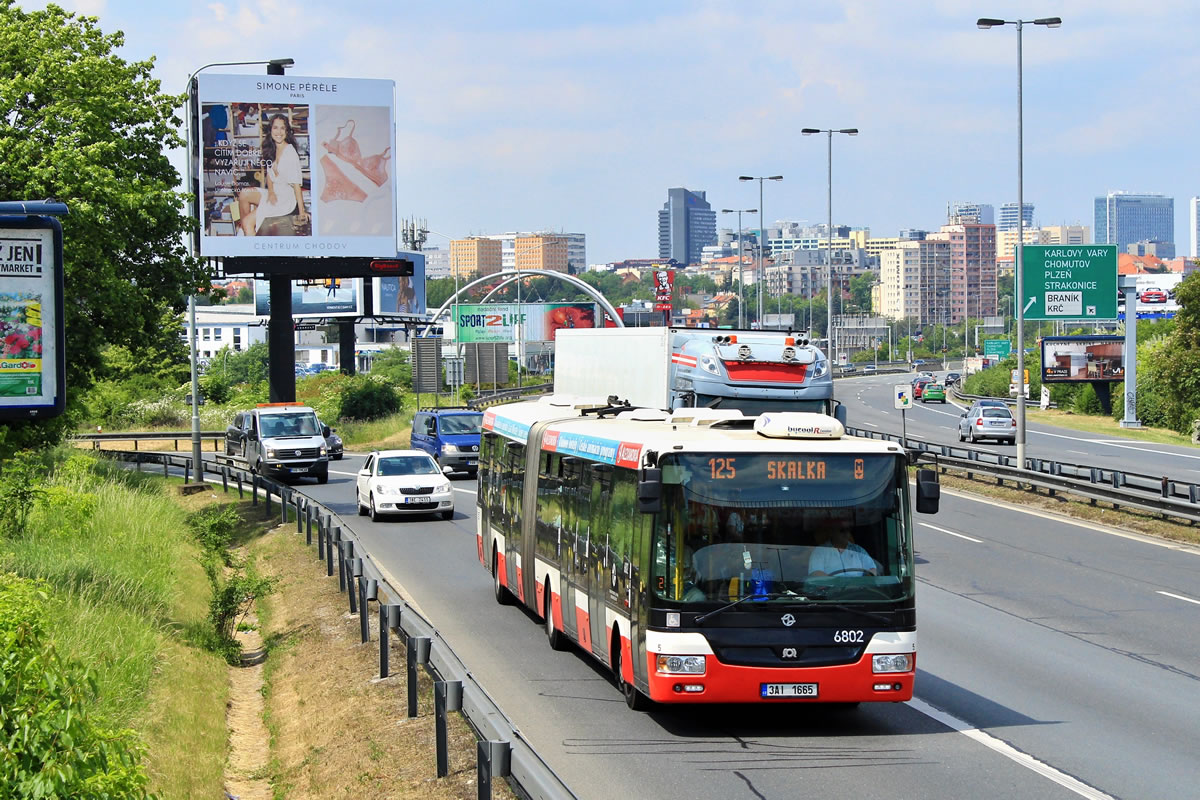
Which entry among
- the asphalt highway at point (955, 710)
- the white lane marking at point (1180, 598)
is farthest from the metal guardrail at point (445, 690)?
the white lane marking at point (1180, 598)

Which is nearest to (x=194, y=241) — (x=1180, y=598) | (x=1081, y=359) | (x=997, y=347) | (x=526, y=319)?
(x=1180, y=598)

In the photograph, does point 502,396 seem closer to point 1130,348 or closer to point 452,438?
point 1130,348

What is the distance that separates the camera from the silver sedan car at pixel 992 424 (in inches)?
2290

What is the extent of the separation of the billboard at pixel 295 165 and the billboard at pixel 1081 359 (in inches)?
1789

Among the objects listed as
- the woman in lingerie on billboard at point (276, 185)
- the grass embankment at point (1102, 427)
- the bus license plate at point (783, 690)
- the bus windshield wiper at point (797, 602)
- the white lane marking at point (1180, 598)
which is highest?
the woman in lingerie on billboard at point (276, 185)

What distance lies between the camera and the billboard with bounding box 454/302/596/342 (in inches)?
5217

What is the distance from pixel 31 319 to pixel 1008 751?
8.36 metres

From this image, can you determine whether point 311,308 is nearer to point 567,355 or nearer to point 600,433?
point 567,355

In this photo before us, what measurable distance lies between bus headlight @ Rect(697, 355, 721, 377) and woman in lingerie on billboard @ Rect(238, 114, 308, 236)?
3115 cm

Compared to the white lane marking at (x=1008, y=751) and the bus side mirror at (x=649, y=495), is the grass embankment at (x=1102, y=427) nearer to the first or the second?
the white lane marking at (x=1008, y=751)

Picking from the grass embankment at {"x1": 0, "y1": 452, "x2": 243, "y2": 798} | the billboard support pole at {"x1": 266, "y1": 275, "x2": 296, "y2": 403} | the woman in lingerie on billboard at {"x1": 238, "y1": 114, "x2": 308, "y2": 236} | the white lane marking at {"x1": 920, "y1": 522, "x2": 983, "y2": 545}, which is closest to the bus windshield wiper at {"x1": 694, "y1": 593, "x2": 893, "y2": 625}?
the grass embankment at {"x1": 0, "y1": 452, "x2": 243, "y2": 798}

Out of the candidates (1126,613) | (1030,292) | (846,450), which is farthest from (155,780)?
(1030,292)

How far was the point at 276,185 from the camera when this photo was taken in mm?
48250

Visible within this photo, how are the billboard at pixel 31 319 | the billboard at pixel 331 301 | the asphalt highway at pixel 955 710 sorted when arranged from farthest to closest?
1. the billboard at pixel 331 301
2. the billboard at pixel 31 319
3. the asphalt highway at pixel 955 710
